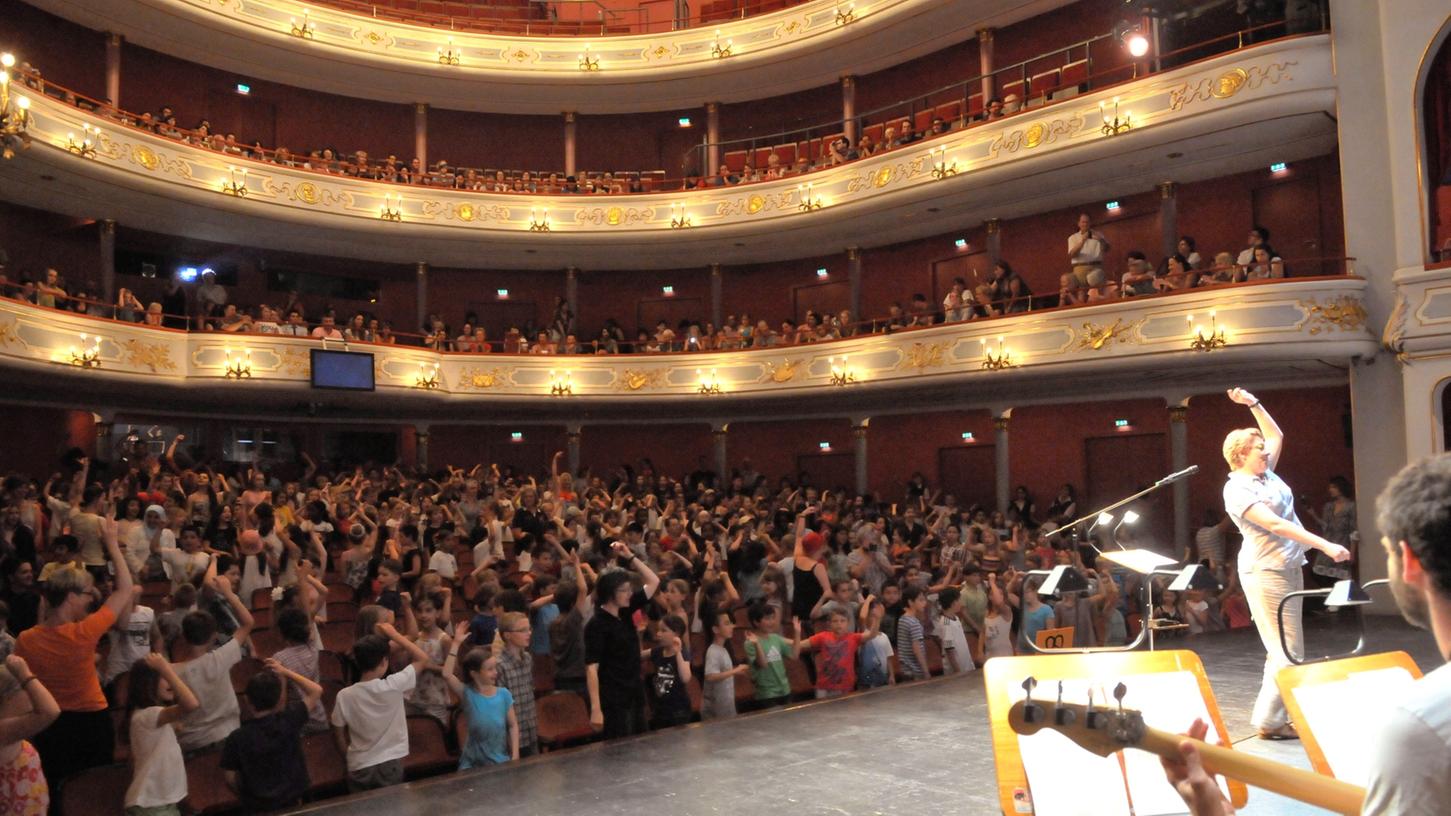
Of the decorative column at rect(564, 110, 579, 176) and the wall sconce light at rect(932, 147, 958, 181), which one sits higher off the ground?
the decorative column at rect(564, 110, 579, 176)

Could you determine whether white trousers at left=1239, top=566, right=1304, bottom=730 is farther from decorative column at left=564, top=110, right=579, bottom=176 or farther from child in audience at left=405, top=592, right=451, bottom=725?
decorative column at left=564, top=110, right=579, bottom=176

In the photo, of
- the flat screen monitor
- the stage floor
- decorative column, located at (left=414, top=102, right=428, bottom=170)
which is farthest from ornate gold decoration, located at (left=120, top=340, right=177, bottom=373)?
the stage floor

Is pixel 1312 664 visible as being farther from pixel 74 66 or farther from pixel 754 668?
pixel 74 66

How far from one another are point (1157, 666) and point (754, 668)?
10.6ft

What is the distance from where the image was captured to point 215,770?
4.49m

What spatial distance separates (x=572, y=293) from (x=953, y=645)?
47.9 ft

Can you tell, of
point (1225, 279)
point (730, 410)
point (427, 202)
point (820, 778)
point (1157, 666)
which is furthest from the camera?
point (730, 410)

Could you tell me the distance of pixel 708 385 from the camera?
18.3 meters

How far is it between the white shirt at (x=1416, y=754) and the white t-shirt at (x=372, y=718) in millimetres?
4092

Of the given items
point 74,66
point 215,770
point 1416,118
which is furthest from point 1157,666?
point 74,66

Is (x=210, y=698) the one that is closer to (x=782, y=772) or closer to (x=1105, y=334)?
(x=782, y=772)

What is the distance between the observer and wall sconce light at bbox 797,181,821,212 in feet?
56.4

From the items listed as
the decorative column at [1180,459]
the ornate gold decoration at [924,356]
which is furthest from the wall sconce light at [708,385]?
the decorative column at [1180,459]

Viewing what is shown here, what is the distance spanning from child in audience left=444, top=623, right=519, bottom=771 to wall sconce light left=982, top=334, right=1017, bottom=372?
10758mm
